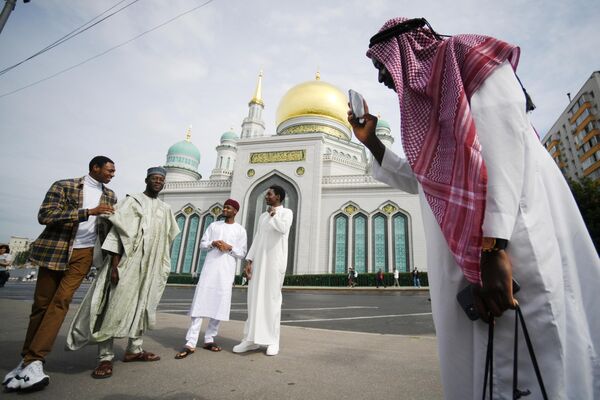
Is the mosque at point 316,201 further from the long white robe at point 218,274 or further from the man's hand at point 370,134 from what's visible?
the man's hand at point 370,134

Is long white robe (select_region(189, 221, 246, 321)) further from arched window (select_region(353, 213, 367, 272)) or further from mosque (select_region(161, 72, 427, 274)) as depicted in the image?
arched window (select_region(353, 213, 367, 272))

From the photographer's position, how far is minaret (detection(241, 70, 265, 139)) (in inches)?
1048

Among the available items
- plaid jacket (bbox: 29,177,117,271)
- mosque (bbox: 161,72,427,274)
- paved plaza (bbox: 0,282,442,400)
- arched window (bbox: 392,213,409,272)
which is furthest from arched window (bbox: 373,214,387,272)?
plaid jacket (bbox: 29,177,117,271)

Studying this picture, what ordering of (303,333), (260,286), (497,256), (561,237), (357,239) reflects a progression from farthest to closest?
(357,239), (303,333), (260,286), (561,237), (497,256)

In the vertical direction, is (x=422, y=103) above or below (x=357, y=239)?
below

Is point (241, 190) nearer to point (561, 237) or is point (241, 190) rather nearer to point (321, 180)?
point (321, 180)

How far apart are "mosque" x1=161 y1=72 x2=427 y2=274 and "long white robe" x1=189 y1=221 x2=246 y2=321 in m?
14.5

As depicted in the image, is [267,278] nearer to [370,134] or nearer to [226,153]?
[370,134]

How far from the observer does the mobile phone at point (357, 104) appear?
1418 mm

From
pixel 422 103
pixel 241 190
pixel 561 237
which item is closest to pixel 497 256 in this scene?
pixel 561 237

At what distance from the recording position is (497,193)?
897 millimetres

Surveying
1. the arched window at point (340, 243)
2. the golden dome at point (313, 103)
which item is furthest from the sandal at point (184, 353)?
the golden dome at point (313, 103)

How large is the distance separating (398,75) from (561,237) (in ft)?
2.64

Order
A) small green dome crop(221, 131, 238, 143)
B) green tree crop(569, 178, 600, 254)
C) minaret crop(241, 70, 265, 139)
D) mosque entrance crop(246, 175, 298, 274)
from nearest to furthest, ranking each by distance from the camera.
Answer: green tree crop(569, 178, 600, 254) < mosque entrance crop(246, 175, 298, 274) < minaret crop(241, 70, 265, 139) < small green dome crop(221, 131, 238, 143)
